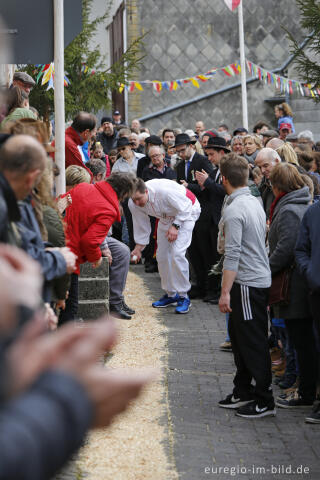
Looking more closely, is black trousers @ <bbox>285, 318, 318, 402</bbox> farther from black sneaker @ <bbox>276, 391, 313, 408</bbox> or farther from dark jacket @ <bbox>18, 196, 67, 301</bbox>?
dark jacket @ <bbox>18, 196, 67, 301</bbox>

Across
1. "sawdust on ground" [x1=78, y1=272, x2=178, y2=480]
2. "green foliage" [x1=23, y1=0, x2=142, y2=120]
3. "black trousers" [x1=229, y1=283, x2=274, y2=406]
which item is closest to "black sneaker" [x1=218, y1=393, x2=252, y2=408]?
"black trousers" [x1=229, y1=283, x2=274, y2=406]

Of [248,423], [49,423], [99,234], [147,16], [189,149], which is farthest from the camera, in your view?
[147,16]

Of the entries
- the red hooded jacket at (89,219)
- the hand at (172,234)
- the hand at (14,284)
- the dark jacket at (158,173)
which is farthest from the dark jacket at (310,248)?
the dark jacket at (158,173)

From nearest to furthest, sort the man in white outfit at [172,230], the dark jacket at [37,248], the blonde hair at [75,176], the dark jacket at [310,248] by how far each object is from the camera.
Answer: the dark jacket at [37,248] < the dark jacket at [310,248] < the blonde hair at [75,176] < the man in white outfit at [172,230]

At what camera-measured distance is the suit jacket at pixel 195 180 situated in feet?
37.8

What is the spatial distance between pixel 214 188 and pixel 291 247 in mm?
4629

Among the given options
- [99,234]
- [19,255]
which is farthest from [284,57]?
[19,255]

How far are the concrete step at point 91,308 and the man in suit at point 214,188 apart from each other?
3.00m

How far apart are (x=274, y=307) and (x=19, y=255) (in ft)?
17.3

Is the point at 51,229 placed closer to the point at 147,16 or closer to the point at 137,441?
the point at 137,441

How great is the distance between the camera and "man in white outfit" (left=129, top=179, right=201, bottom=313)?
10.2 m

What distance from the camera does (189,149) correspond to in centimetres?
1188

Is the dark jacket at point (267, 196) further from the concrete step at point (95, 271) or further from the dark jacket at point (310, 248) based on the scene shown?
the dark jacket at point (310, 248)

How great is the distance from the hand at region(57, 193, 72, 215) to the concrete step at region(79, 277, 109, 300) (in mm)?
1437
